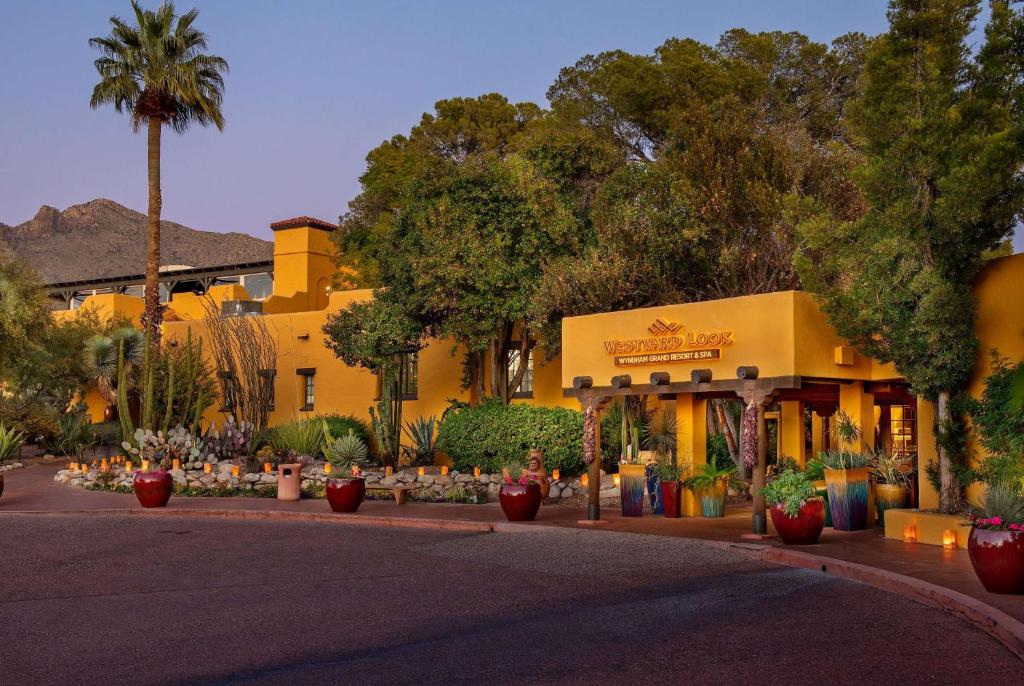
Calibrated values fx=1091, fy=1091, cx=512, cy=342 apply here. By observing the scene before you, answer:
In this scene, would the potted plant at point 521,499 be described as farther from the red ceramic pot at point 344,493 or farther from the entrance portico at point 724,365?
the red ceramic pot at point 344,493

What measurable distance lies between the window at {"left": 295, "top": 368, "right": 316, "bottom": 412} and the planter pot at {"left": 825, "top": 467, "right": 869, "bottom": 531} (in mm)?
20275

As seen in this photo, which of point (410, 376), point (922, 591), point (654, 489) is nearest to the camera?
point (922, 591)

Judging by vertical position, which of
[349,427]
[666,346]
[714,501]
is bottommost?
[714,501]

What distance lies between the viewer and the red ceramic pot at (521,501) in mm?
19625

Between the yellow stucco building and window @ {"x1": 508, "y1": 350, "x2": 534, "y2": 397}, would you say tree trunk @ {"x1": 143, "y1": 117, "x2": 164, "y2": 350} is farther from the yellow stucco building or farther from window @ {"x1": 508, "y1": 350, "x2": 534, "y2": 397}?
window @ {"x1": 508, "y1": 350, "x2": 534, "y2": 397}

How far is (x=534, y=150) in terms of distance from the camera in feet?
96.7

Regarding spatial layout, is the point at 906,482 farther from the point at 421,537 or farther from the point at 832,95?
the point at 832,95

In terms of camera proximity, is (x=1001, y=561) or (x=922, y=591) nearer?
(x=1001, y=561)

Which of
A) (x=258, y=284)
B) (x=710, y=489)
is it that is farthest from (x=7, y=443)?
(x=258, y=284)

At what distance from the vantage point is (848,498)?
58.4 feet

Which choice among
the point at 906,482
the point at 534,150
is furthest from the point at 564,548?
the point at 534,150

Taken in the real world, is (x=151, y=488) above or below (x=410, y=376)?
below

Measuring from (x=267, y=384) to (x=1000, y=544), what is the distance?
2755cm

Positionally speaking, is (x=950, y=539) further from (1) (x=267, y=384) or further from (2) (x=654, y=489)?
(1) (x=267, y=384)
